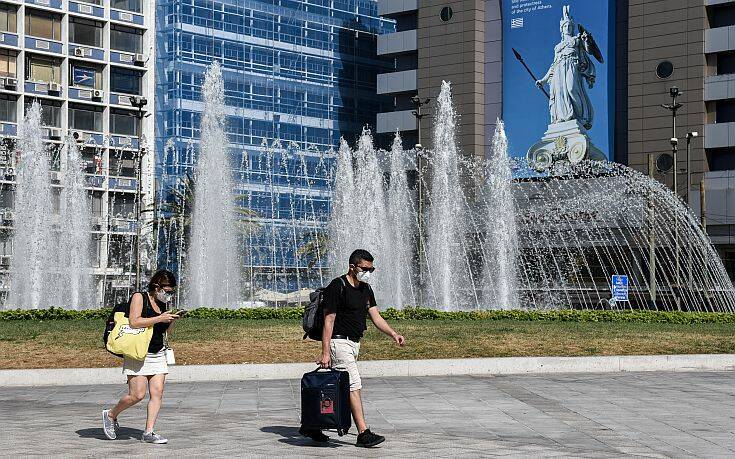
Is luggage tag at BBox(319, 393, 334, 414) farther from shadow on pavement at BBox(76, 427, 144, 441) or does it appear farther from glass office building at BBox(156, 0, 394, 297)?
glass office building at BBox(156, 0, 394, 297)

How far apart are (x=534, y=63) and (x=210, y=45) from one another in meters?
22.6

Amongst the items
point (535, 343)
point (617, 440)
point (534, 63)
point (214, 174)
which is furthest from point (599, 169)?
point (617, 440)

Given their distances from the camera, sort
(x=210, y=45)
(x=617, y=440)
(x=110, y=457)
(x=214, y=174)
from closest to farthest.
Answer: (x=110, y=457)
(x=617, y=440)
(x=214, y=174)
(x=210, y=45)

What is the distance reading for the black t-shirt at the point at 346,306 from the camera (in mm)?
11742

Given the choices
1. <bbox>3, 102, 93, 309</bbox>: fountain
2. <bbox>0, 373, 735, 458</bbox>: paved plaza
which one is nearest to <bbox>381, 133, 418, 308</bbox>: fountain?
<bbox>3, 102, 93, 309</bbox>: fountain

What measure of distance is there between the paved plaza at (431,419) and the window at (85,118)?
6395 centimetres

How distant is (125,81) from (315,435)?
242 ft

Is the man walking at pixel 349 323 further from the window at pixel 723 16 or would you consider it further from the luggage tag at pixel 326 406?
Answer: the window at pixel 723 16

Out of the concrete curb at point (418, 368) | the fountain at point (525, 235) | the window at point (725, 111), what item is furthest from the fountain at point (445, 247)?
the window at point (725, 111)

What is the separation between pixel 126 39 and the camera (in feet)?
274

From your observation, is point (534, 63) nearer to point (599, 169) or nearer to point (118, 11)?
point (599, 169)

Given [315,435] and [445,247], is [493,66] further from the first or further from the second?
[315,435]

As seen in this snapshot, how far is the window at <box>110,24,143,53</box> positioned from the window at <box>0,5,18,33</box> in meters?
7.08

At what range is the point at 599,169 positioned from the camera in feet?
245
